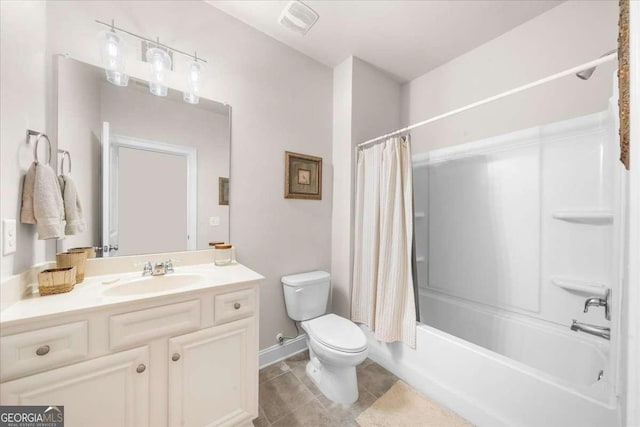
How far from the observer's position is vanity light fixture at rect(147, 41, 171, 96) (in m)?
1.43

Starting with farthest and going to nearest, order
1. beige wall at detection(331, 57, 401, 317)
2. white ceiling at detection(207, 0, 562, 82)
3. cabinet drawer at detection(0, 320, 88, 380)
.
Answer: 1. beige wall at detection(331, 57, 401, 317)
2. white ceiling at detection(207, 0, 562, 82)
3. cabinet drawer at detection(0, 320, 88, 380)

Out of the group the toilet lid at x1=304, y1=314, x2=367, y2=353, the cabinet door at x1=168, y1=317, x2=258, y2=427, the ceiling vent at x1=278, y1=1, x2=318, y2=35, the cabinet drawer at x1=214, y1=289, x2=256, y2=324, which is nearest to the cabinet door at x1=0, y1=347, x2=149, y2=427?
the cabinet door at x1=168, y1=317, x2=258, y2=427

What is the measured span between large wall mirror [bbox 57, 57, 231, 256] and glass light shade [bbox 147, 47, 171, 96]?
1.7 inches

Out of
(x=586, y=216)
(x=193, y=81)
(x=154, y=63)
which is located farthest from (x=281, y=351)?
(x=586, y=216)

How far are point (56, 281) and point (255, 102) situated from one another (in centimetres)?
152

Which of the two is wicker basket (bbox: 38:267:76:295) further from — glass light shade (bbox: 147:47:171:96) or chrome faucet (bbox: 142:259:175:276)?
glass light shade (bbox: 147:47:171:96)

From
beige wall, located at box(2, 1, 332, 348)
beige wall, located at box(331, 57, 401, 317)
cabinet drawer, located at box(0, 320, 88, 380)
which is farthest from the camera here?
beige wall, located at box(331, 57, 401, 317)

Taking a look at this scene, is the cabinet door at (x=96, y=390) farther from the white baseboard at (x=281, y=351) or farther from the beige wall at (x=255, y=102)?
the white baseboard at (x=281, y=351)

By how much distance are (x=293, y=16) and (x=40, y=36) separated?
4.36 ft

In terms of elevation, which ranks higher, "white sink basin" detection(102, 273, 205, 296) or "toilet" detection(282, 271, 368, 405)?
"white sink basin" detection(102, 273, 205, 296)

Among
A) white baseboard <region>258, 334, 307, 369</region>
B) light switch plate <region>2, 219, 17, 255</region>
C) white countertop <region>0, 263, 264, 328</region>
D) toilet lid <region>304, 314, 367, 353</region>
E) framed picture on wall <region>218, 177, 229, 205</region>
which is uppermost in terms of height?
A: framed picture on wall <region>218, 177, 229, 205</region>

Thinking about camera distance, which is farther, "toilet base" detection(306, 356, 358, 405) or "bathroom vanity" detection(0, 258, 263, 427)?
"toilet base" detection(306, 356, 358, 405)

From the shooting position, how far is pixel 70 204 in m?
1.22

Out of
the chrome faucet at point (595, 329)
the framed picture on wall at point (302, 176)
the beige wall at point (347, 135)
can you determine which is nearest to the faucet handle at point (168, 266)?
the framed picture on wall at point (302, 176)
